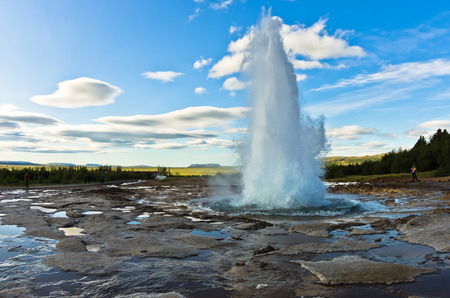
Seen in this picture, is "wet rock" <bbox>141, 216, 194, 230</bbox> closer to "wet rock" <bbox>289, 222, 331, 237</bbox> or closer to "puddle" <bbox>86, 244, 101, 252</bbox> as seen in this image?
"puddle" <bbox>86, 244, 101, 252</bbox>

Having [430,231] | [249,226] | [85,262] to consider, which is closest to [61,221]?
[85,262]

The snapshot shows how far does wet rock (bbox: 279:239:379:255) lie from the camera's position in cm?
768

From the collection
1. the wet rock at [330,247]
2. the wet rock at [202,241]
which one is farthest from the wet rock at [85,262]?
the wet rock at [330,247]

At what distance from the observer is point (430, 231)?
9102 mm

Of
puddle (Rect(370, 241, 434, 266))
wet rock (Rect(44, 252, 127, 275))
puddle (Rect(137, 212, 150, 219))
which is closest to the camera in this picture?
wet rock (Rect(44, 252, 127, 275))

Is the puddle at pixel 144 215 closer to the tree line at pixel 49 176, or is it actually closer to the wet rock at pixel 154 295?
the wet rock at pixel 154 295

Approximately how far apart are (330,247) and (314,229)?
8.09 ft

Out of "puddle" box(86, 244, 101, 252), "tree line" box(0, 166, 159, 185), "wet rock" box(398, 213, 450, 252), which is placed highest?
"tree line" box(0, 166, 159, 185)

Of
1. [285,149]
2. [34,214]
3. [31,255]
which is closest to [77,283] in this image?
[31,255]

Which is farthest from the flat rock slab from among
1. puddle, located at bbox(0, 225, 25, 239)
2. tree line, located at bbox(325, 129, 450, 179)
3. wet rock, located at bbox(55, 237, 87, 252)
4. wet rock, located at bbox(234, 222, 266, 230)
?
tree line, located at bbox(325, 129, 450, 179)

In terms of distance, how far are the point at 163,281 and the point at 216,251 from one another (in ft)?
7.60

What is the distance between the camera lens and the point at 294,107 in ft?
61.5

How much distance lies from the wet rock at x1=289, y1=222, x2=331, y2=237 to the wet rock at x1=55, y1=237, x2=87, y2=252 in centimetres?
635

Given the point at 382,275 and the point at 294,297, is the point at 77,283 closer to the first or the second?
the point at 294,297
